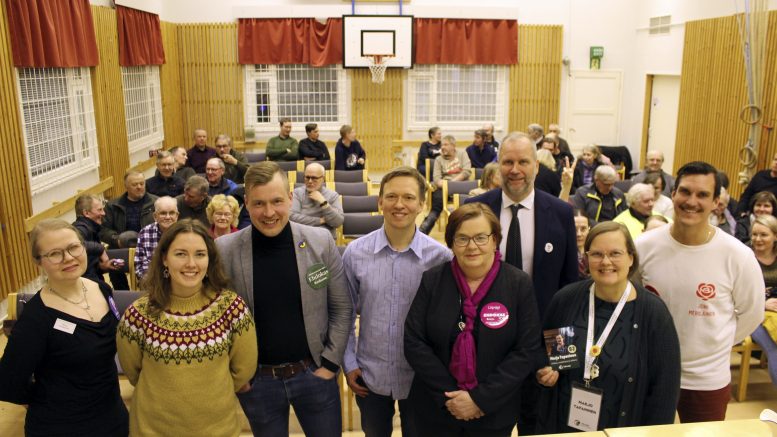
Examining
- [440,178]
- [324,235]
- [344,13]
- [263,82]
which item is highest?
[344,13]

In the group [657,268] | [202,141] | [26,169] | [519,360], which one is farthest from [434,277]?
[202,141]

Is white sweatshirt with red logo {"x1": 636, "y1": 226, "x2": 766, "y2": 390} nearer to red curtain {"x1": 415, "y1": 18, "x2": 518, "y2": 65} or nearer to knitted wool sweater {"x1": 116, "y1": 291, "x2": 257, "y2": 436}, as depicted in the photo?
knitted wool sweater {"x1": 116, "y1": 291, "x2": 257, "y2": 436}

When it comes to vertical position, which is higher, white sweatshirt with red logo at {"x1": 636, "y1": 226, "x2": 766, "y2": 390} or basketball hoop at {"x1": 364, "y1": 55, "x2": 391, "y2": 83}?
basketball hoop at {"x1": 364, "y1": 55, "x2": 391, "y2": 83}

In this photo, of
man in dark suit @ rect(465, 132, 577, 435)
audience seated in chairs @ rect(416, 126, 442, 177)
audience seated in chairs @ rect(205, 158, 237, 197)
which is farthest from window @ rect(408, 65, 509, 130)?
man in dark suit @ rect(465, 132, 577, 435)

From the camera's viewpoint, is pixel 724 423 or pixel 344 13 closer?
pixel 724 423

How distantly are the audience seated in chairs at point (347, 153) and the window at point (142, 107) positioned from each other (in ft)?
10.9

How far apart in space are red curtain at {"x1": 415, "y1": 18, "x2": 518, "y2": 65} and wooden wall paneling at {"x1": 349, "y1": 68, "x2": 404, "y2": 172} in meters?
0.81

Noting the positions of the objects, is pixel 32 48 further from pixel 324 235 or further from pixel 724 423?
pixel 724 423

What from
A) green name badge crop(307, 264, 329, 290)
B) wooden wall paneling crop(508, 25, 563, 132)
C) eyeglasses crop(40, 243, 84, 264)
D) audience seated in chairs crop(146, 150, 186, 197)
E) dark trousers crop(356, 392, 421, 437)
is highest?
wooden wall paneling crop(508, 25, 563, 132)

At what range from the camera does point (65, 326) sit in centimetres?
240

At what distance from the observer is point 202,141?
9.44m

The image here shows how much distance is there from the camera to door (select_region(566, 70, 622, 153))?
42.1 feet

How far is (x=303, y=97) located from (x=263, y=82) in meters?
0.89

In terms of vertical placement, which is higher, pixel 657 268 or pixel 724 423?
pixel 657 268
